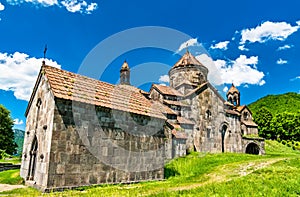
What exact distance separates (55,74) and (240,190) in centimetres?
882

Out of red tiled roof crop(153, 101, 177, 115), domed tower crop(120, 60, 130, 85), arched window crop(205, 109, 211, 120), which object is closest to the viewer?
red tiled roof crop(153, 101, 177, 115)

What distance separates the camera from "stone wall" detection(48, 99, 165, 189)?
348 inches

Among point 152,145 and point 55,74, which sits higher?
point 55,74

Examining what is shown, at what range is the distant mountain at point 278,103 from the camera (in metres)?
78.3

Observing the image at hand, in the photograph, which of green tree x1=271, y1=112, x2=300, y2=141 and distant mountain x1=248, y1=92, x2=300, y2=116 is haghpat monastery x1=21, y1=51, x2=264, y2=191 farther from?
distant mountain x1=248, y1=92, x2=300, y2=116

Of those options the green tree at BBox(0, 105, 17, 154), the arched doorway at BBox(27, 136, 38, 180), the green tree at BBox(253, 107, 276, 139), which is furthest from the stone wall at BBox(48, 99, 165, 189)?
the green tree at BBox(253, 107, 276, 139)

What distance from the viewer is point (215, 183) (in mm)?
8867

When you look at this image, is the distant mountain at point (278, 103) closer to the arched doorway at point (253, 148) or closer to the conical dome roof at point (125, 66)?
the arched doorway at point (253, 148)

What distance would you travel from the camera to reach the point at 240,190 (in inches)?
A: 273

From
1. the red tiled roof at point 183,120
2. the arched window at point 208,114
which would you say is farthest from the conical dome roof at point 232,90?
the red tiled roof at point 183,120

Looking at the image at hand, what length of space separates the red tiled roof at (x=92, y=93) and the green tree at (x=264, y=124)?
165 feet

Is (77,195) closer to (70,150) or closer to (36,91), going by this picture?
(70,150)

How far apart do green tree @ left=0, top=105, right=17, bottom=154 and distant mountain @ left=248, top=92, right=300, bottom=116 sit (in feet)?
232

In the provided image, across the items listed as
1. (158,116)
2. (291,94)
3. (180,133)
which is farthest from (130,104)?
(291,94)
